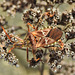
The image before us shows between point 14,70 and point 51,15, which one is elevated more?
point 51,15

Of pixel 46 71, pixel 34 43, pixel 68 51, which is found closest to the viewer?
pixel 68 51

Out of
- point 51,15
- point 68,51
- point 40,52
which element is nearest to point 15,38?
point 40,52

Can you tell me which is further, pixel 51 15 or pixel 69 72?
pixel 69 72

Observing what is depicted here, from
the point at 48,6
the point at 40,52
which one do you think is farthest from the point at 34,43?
the point at 48,6

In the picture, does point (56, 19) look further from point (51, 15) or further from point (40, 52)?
point (40, 52)

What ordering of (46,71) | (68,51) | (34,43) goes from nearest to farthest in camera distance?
(68,51) → (34,43) → (46,71)

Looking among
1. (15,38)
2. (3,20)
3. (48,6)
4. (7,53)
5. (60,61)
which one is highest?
(48,6)

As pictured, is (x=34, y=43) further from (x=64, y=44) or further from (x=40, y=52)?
(x=64, y=44)
